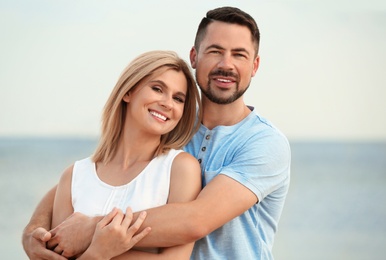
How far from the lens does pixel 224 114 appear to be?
2838mm

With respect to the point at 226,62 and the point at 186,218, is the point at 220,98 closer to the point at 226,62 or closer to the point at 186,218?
the point at 226,62

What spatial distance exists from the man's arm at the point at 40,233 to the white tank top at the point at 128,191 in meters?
0.15

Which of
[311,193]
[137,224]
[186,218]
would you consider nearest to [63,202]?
[137,224]

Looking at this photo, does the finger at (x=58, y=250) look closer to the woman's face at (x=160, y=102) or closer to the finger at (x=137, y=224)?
the finger at (x=137, y=224)

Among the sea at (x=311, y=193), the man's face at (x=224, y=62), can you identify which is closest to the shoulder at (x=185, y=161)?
the man's face at (x=224, y=62)

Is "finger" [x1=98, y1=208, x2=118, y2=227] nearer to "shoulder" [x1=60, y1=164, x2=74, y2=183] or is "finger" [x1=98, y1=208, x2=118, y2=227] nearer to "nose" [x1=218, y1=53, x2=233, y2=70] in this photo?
"shoulder" [x1=60, y1=164, x2=74, y2=183]

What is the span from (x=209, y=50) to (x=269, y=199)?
0.61 m

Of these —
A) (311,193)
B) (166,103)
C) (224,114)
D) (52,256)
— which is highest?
(166,103)

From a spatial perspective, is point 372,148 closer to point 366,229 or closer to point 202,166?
point 366,229

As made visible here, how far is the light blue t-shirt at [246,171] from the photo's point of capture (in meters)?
2.59

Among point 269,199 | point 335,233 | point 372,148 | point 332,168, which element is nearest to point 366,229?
point 335,233

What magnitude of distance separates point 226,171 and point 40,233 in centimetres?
68

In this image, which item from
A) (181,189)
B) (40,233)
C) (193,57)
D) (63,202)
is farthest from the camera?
(193,57)

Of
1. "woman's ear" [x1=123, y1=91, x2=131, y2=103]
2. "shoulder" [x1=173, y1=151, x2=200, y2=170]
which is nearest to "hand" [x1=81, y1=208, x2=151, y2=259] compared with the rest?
"shoulder" [x1=173, y1=151, x2=200, y2=170]
